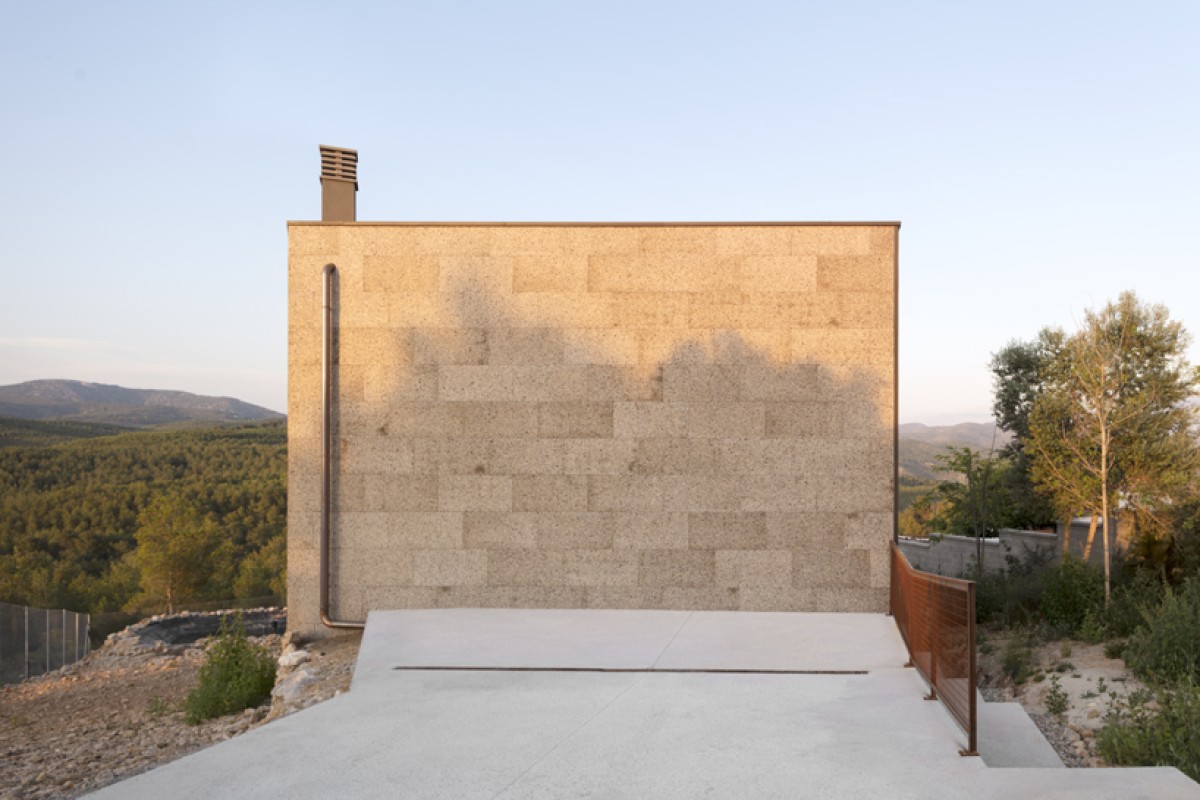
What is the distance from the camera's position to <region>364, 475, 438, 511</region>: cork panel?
9.11 meters

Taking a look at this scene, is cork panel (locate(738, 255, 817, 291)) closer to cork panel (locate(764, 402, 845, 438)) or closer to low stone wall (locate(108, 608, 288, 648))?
cork panel (locate(764, 402, 845, 438))

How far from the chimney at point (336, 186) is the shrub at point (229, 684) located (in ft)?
15.8

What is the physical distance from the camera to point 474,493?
9078 millimetres

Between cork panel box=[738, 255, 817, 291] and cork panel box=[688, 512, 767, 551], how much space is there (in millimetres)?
2470

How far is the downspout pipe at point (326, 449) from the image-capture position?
9.03 m

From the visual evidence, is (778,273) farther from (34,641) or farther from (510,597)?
(34,641)

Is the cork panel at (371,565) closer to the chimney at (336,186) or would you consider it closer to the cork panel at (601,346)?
the cork panel at (601,346)

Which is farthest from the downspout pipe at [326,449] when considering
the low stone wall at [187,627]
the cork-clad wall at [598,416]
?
the low stone wall at [187,627]

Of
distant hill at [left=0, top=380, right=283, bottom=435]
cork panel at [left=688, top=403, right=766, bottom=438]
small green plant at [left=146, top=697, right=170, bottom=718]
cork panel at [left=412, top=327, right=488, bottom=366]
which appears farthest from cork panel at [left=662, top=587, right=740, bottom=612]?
distant hill at [left=0, top=380, right=283, bottom=435]

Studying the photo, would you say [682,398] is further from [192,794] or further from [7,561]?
[7,561]

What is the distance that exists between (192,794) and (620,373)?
5845 millimetres

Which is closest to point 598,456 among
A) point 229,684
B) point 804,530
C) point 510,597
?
point 510,597

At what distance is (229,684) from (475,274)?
16.1 ft

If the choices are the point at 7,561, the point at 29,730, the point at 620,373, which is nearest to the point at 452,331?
the point at 620,373
